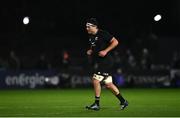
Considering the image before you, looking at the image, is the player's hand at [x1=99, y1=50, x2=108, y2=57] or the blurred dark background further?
the blurred dark background

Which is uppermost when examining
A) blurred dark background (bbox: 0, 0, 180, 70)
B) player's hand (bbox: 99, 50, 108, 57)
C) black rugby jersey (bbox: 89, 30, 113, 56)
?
blurred dark background (bbox: 0, 0, 180, 70)

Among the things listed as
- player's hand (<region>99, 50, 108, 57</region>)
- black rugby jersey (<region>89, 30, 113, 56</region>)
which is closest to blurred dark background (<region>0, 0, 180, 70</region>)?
black rugby jersey (<region>89, 30, 113, 56</region>)

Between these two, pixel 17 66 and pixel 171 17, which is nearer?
pixel 17 66

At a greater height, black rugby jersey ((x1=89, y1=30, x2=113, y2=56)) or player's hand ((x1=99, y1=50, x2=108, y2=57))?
black rugby jersey ((x1=89, y1=30, x2=113, y2=56))

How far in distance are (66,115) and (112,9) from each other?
33.1 metres

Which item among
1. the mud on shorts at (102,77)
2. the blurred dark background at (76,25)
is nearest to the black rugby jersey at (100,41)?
the mud on shorts at (102,77)

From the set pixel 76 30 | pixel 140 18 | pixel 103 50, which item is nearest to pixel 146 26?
pixel 140 18

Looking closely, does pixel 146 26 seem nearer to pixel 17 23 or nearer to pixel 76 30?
pixel 76 30

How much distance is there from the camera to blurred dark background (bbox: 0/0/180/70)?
141 ft

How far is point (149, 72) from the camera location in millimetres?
35281

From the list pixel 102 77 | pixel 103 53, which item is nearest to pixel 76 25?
pixel 102 77

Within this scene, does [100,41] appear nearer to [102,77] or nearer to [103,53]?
[103,53]

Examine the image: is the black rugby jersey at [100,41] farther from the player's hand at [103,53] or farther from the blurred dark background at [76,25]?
the blurred dark background at [76,25]

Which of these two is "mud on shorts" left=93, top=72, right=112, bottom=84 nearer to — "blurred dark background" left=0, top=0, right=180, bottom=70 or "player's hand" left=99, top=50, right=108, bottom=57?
"player's hand" left=99, top=50, right=108, bottom=57
